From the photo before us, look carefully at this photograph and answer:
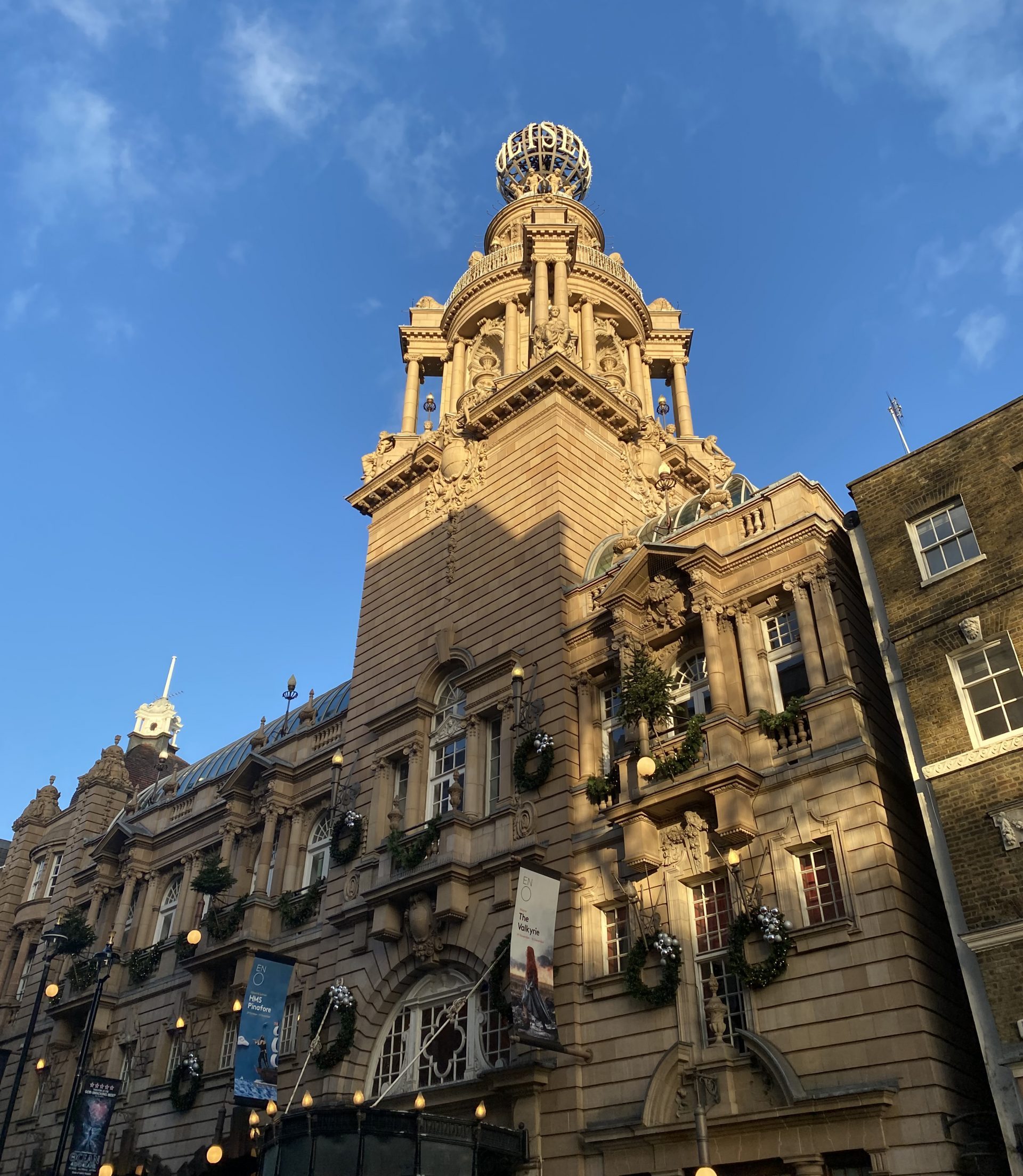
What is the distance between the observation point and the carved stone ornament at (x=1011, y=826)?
18.7 metres

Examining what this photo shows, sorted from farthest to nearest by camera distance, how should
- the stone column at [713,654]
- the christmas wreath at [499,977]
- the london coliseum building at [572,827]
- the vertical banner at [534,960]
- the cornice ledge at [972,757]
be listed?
Answer: the christmas wreath at [499,977] < the stone column at [713,654] < the vertical banner at [534,960] < the london coliseum building at [572,827] < the cornice ledge at [972,757]

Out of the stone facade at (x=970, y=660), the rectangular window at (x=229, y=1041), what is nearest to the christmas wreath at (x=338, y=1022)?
the rectangular window at (x=229, y=1041)

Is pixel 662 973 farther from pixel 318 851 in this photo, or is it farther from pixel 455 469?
pixel 455 469

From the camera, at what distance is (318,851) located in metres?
37.9

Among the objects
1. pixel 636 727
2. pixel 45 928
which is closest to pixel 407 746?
pixel 636 727

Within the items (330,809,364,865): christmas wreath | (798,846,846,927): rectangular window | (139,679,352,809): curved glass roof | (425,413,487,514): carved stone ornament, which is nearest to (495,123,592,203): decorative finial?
(425,413,487,514): carved stone ornament

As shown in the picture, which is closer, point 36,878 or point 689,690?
point 689,690

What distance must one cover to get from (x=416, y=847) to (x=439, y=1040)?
497 centimetres

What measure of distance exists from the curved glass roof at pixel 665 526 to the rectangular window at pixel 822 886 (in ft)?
30.9

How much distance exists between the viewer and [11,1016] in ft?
169

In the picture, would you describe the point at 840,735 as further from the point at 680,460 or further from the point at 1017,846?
the point at 680,460

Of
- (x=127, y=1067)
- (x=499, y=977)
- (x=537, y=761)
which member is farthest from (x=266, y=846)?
(x=499, y=977)

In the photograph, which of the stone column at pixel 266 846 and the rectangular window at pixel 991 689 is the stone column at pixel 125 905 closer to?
the stone column at pixel 266 846

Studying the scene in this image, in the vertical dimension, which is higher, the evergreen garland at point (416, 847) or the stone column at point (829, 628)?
the stone column at point (829, 628)
